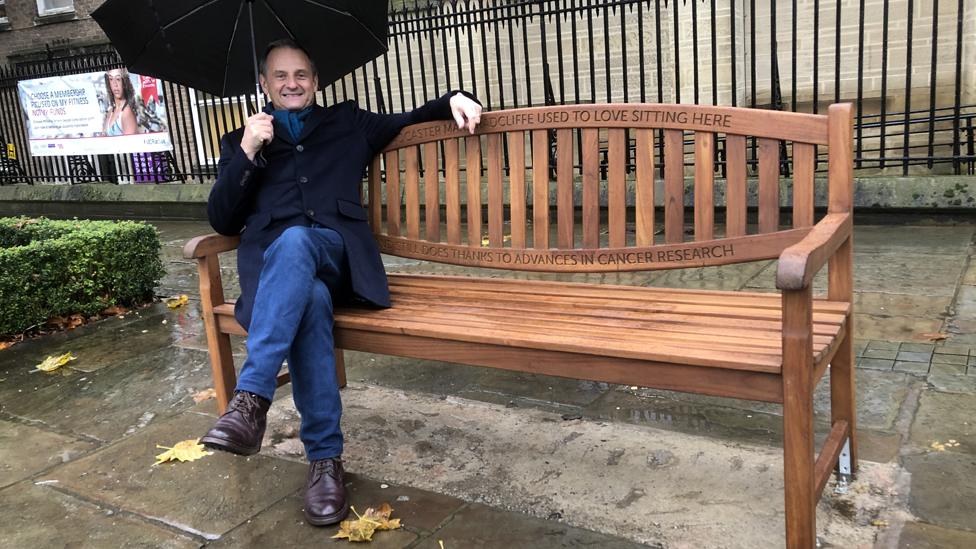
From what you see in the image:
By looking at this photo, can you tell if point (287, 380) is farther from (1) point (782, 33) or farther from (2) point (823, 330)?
(1) point (782, 33)

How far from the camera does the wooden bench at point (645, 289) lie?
6.91 ft

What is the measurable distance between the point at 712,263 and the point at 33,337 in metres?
4.29

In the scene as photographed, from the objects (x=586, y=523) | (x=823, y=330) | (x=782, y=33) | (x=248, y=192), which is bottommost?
(x=586, y=523)

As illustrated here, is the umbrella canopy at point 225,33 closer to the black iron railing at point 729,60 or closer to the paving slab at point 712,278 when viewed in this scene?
the paving slab at point 712,278

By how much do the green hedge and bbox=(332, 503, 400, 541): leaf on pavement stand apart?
133 inches

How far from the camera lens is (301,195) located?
3.13 m

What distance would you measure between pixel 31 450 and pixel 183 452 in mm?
733

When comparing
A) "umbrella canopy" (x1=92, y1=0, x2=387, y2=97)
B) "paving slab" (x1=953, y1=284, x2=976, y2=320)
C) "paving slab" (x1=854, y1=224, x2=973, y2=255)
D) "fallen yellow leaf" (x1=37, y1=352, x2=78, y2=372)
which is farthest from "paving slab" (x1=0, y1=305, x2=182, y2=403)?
"paving slab" (x1=854, y1=224, x2=973, y2=255)

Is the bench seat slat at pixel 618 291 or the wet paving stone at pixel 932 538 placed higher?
the bench seat slat at pixel 618 291

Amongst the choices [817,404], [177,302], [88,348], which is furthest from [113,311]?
[817,404]

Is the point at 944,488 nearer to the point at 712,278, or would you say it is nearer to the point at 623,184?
the point at 623,184

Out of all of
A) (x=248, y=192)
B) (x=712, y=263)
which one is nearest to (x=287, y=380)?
(x=248, y=192)

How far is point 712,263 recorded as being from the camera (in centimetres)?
283

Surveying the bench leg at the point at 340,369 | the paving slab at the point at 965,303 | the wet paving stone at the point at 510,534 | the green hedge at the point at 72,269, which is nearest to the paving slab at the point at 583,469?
the wet paving stone at the point at 510,534
